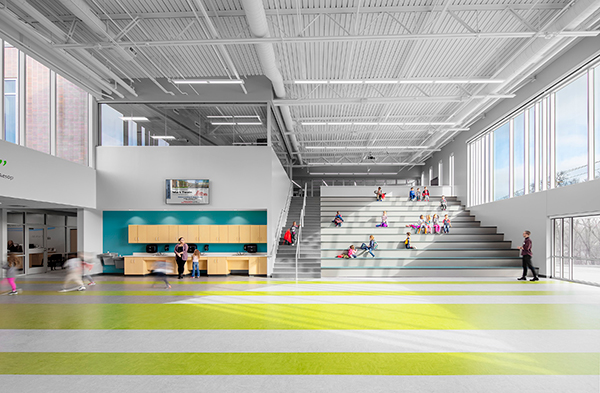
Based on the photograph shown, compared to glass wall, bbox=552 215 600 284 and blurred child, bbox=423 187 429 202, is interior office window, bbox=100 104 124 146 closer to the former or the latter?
glass wall, bbox=552 215 600 284

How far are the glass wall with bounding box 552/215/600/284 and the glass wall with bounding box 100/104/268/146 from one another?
1074 cm

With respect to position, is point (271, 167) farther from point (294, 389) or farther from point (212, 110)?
point (294, 389)

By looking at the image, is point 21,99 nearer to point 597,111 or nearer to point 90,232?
point 90,232

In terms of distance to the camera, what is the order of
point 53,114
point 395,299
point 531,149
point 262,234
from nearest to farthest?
point 395,299, point 53,114, point 262,234, point 531,149

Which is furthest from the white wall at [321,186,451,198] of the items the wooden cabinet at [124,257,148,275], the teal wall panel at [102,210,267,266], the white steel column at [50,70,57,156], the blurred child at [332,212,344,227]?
the white steel column at [50,70,57,156]

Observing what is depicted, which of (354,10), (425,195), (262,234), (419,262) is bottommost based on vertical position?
(419,262)

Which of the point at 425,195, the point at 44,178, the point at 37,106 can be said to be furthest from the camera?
the point at 425,195

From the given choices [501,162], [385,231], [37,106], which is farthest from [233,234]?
[501,162]

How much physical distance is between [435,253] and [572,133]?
6.12 m

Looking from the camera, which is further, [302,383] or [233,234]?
[233,234]

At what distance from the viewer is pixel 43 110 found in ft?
39.2

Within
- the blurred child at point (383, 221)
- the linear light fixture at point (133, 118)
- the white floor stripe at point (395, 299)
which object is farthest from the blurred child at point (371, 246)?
the linear light fixture at point (133, 118)

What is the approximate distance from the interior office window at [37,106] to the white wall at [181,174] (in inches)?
90.2

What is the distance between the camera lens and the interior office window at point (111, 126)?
1402 cm
